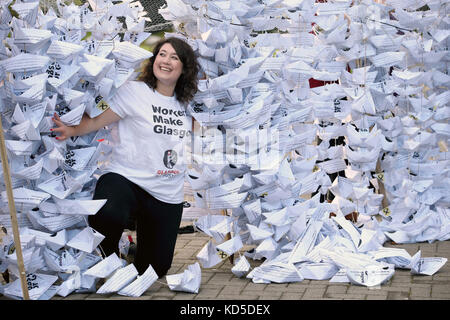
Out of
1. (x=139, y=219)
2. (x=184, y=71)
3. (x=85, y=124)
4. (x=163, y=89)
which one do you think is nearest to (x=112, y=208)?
(x=139, y=219)

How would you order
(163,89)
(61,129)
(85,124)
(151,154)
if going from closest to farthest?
(61,129), (85,124), (151,154), (163,89)

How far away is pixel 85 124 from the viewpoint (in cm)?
394

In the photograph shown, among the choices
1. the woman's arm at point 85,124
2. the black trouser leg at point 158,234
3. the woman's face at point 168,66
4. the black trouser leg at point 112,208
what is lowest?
the black trouser leg at point 158,234

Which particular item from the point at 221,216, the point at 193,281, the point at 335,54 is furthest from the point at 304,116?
the point at 193,281

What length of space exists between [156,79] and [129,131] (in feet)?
→ 1.15

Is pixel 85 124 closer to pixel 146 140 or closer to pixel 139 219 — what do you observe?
pixel 146 140

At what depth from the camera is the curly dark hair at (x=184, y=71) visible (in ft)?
13.6

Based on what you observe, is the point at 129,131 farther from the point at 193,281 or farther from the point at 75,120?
the point at 193,281

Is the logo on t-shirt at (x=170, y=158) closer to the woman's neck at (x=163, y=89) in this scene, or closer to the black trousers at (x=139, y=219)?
the black trousers at (x=139, y=219)

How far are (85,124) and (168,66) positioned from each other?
58 centimetres

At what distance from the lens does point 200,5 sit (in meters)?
4.16

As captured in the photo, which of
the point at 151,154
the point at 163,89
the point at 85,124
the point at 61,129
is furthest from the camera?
the point at 163,89

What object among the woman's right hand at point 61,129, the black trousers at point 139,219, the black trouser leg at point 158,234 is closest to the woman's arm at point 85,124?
the woman's right hand at point 61,129

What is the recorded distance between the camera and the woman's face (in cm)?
415
